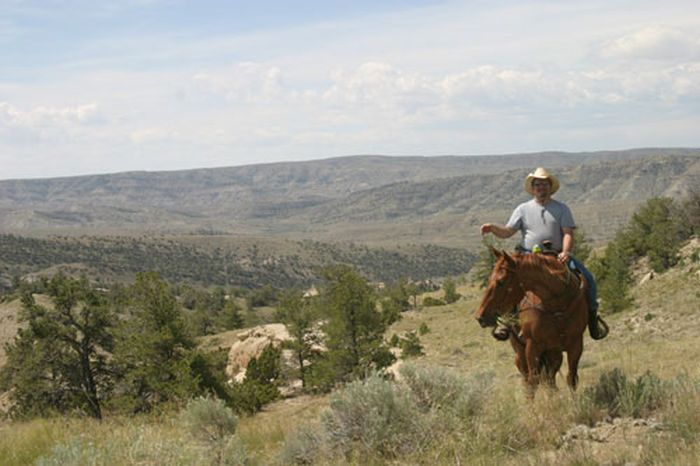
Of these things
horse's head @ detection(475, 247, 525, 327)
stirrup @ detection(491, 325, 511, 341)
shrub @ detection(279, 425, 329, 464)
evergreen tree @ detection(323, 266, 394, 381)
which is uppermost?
horse's head @ detection(475, 247, 525, 327)

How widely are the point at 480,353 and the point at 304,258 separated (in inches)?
5618

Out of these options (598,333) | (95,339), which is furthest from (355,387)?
(95,339)

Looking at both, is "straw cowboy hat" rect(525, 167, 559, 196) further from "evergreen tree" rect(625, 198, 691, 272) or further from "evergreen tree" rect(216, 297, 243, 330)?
"evergreen tree" rect(216, 297, 243, 330)

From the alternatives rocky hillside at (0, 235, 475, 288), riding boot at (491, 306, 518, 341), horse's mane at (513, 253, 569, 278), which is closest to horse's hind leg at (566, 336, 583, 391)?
riding boot at (491, 306, 518, 341)

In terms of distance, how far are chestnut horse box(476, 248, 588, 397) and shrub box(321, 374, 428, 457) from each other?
4.11 feet

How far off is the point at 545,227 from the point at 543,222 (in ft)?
0.21

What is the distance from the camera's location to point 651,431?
5.21 metres

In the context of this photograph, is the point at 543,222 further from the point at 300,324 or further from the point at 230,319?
the point at 230,319

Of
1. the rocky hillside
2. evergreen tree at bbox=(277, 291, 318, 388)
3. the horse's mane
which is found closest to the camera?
the horse's mane

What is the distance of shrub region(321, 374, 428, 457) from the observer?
5543 millimetres

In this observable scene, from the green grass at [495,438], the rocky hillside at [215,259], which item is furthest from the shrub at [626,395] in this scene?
the rocky hillside at [215,259]

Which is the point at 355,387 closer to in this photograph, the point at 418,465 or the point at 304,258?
the point at 418,465

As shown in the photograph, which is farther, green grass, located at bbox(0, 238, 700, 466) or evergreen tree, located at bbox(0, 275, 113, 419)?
evergreen tree, located at bbox(0, 275, 113, 419)

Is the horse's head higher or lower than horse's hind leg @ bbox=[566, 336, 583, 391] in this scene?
higher
